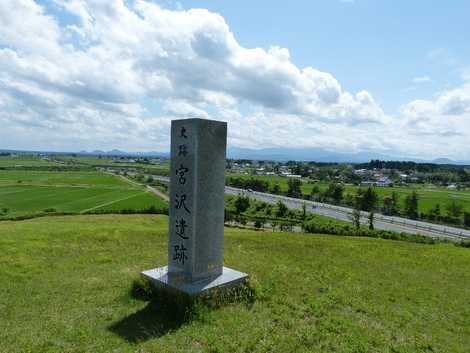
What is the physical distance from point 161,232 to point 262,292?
973cm

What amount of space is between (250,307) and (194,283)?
4.45 feet

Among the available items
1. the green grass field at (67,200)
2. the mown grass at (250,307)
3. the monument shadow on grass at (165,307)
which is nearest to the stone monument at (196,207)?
the monument shadow on grass at (165,307)

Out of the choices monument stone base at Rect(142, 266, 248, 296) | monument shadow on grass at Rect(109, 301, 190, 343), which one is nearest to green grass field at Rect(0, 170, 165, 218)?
monument stone base at Rect(142, 266, 248, 296)

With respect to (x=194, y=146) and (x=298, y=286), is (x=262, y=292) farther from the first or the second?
→ (x=194, y=146)

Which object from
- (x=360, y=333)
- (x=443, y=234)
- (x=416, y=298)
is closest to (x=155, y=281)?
(x=360, y=333)

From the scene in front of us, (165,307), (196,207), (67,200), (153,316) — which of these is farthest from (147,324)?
(67,200)

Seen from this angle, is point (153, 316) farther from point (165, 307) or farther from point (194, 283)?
point (194, 283)

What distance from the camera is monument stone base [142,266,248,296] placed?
649 centimetres

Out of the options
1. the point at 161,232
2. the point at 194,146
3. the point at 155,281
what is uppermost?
the point at 194,146

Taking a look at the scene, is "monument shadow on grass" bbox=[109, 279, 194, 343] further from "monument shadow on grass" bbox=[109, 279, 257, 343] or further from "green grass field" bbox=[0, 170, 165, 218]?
"green grass field" bbox=[0, 170, 165, 218]

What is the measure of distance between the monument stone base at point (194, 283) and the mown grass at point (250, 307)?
0.45 metres

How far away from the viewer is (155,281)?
693 centimetres

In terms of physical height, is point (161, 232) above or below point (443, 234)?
above

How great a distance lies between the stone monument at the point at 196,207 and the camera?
6.96 m
